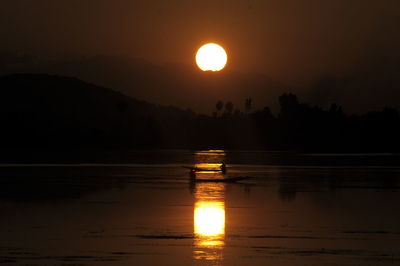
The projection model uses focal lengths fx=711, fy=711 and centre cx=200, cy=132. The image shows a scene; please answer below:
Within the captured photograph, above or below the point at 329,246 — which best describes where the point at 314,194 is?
above

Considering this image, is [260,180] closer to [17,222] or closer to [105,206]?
[105,206]

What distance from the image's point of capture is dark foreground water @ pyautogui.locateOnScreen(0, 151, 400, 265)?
25078 millimetres

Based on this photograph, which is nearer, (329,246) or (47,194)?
(329,246)

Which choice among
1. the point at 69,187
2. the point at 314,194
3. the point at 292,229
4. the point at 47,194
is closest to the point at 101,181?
the point at 69,187

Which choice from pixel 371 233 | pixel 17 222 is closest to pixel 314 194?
pixel 371 233

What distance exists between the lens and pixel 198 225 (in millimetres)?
33438

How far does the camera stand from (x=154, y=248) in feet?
A: 87.5

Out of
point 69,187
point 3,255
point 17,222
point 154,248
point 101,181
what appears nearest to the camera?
point 3,255

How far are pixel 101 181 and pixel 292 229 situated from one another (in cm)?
3535

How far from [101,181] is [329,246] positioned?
40477mm

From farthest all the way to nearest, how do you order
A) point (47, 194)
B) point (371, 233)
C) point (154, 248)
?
1. point (47, 194)
2. point (371, 233)
3. point (154, 248)

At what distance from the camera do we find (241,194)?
52062 mm

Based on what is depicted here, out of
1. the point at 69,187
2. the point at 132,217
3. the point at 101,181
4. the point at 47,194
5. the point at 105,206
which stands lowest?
the point at 132,217

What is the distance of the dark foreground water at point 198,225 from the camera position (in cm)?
2508
